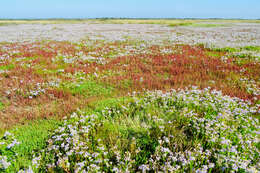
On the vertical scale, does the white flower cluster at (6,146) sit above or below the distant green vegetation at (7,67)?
below

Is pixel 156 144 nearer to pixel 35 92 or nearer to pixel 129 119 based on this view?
pixel 129 119

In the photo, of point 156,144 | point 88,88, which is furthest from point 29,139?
point 88,88

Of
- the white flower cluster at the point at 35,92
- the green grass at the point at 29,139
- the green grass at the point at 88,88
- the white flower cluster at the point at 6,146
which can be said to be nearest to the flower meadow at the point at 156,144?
the white flower cluster at the point at 6,146

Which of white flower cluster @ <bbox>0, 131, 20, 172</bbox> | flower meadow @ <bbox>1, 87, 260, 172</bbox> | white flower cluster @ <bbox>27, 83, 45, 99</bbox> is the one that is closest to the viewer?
flower meadow @ <bbox>1, 87, 260, 172</bbox>

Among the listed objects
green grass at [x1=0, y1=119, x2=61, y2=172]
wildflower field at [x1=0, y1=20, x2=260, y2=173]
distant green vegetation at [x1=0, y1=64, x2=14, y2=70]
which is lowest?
green grass at [x1=0, y1=119, x2=61, y2=172]

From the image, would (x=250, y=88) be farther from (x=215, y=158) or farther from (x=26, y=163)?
(x=26, y=163)

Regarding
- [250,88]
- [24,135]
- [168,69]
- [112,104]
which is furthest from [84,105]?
[250,88]

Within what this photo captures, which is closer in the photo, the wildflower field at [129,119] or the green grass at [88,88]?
the wildflower field at [129,119]

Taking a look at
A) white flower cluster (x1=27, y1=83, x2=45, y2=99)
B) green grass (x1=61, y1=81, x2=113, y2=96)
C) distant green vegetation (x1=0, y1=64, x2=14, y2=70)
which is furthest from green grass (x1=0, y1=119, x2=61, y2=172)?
distant green vegetation (x1=0, y1=64, x2=14, y2=70)

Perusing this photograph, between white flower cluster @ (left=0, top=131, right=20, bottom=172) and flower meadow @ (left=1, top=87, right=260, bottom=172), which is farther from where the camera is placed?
white flower cluster @ (left=0, top=131, right=20, bottom=172)

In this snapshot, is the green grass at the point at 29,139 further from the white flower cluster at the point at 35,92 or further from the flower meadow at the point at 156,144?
the white flower cluster at the point at 35,92

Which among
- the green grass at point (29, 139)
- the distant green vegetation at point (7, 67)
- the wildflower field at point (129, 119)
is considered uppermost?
the distant green vegetation at point (7, 67)

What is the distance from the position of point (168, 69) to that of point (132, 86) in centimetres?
388

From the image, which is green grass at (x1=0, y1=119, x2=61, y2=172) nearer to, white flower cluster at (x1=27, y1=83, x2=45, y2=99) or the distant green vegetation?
white flower cluster at (x1=27, y1=83, x2=45, y2=99)
